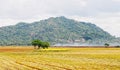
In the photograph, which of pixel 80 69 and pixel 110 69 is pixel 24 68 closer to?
pixel 80 69

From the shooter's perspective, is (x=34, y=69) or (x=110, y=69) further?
(x=110, y=69)

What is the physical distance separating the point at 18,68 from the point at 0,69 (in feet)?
9.99

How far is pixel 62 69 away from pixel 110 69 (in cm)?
699

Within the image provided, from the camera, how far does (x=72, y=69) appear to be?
40062 millimetres

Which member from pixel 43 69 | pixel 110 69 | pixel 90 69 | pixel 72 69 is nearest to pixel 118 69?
pixel 110 69

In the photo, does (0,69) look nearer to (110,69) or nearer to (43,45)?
(110,69)

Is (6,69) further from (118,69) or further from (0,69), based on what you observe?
(118,69)

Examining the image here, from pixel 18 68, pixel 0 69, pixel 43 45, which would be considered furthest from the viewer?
pixel 43 45

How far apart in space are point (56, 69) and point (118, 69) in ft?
28.5

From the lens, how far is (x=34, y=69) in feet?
129

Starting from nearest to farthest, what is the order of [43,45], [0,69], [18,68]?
[0,69] < [18,68] < [43,45]

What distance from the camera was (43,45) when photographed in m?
194

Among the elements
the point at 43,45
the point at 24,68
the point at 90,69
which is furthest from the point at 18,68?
the point at 43,45

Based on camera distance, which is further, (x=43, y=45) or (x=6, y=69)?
(x=43, y=45)
